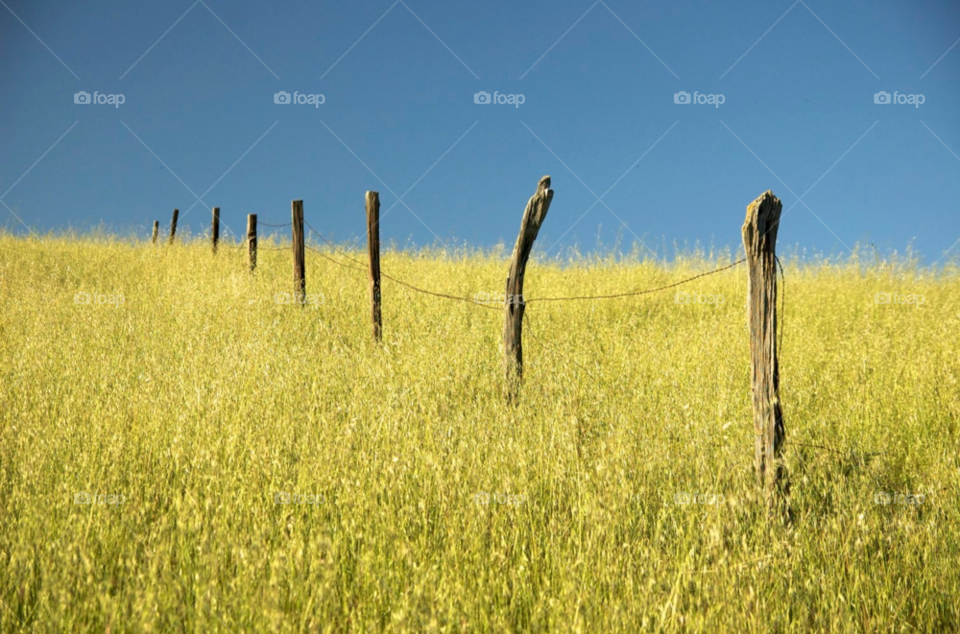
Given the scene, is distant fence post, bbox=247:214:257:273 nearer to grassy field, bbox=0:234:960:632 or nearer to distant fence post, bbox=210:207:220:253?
distant fence post, bbox=210:207:220:253

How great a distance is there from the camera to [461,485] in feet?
11.2

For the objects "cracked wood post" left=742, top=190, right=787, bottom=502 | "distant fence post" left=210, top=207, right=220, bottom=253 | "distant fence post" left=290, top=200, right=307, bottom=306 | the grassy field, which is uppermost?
"distant fence post" left=210, top=207, right=220, bottom=253

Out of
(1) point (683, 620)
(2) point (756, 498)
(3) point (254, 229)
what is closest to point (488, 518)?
(1) point (683, 620)

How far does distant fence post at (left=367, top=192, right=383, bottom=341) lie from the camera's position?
7990 millimetres

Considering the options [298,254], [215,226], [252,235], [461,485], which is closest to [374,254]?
[298,254]

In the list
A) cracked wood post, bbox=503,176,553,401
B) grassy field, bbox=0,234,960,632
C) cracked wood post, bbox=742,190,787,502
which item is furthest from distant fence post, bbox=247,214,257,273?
cracked wood post, bbox=742,190,787,502

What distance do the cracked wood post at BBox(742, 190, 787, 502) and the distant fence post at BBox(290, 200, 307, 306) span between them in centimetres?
732

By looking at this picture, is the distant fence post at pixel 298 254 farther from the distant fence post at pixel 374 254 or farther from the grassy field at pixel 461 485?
the grassy field at pixel 461 485

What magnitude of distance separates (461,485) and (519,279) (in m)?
2.89

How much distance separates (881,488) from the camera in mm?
4254

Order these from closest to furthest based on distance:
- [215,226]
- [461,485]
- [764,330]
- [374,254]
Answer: [461,485] < [764,330] < [374,254] < [215,226]

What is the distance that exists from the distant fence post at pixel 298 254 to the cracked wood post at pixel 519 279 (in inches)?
193

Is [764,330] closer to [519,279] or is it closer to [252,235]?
[519,279]

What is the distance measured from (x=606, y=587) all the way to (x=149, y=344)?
21.0 ft
